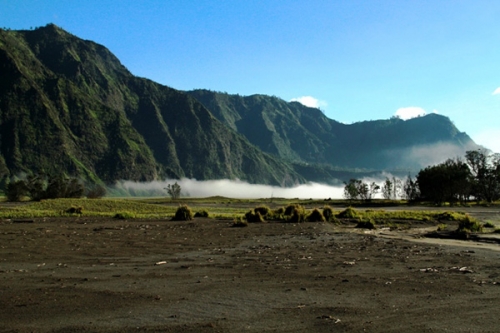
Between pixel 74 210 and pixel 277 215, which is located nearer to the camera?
pixel 277 215

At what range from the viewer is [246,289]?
10.3 m

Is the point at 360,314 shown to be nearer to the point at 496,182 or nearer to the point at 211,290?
the point at 211,290

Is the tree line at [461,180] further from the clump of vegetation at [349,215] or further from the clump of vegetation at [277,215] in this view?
the clump of vegetation at [277,215]

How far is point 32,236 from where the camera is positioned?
21469 mm

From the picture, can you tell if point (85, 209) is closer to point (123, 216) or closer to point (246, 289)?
point (123, 216)

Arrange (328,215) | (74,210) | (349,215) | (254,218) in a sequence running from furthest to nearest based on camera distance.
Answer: (349,215), (74,210), (328,215), (254,218)

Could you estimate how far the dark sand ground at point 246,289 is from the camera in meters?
7.57

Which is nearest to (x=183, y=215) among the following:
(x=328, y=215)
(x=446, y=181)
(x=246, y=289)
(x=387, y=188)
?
(x=328, y=215)

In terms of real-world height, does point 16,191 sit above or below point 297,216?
above

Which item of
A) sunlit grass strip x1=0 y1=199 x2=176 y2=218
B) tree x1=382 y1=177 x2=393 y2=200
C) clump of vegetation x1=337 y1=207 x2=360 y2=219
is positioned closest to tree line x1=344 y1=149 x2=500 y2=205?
tree x1=382 y1=177 x2=393 y2=200

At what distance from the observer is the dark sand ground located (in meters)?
7.57

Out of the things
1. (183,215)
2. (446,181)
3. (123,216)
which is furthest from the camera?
(446,181)

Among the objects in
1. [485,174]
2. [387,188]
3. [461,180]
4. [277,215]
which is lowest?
[277,215]

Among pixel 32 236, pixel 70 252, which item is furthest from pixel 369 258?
pixel 32 236
